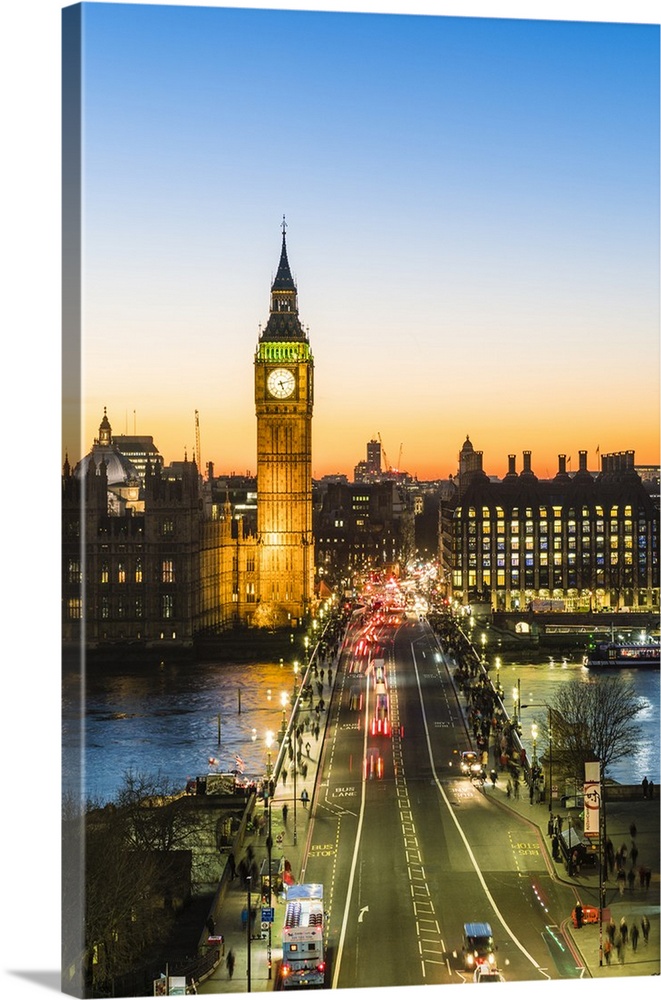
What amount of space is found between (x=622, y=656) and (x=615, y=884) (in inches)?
1223

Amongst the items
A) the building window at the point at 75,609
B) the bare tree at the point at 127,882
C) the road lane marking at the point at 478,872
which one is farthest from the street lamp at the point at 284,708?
the building window at the point at 75,609

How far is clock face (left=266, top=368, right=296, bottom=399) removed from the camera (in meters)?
58.6

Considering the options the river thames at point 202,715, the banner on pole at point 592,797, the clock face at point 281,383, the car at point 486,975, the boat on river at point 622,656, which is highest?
the clock face at point 281,383

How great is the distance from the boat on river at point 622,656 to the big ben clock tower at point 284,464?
13.5 metres

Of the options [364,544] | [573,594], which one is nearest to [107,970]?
[573,594]

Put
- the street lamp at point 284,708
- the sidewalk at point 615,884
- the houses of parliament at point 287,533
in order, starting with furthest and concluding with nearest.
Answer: the houses of parliament at point 287,533 → the street lamp at point 284,708 → the sidewalk at point 615,884

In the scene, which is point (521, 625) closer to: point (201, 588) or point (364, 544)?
point (201, 588)

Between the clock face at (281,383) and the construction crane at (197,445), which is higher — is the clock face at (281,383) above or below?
above

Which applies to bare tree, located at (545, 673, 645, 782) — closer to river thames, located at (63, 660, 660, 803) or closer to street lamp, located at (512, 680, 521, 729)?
river thames, located at (63, 660, 660, 803)

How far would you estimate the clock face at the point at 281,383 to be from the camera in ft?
192

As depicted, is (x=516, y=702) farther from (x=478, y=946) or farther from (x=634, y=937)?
(x=478, y=946)

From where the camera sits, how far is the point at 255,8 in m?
12.8

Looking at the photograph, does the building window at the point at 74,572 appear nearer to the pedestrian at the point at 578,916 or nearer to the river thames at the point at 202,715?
the pedestrian at the point at 578,916

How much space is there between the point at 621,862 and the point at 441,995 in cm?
642
